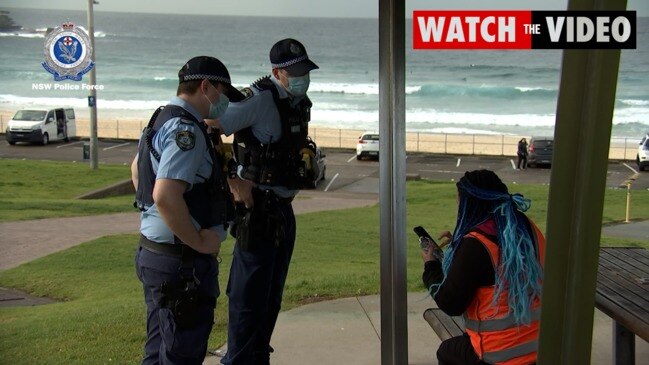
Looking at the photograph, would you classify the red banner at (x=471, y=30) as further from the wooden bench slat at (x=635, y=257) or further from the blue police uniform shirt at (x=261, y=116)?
the wooden bench slat at (x=635, y=257)

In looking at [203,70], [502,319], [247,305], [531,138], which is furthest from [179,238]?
[531,138]

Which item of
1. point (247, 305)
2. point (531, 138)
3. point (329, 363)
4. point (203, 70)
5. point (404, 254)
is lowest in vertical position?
point (329, 363)

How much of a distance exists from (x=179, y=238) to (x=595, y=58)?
1.37m

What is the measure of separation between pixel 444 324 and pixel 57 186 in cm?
407

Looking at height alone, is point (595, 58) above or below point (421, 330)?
above

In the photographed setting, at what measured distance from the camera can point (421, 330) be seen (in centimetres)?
429

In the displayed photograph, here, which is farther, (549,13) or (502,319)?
(502,319)

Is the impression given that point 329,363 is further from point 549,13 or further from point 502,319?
point 549,13

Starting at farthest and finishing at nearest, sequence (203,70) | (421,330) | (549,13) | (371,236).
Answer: (371,236) → (421,330) → (203,70) → (549,13)

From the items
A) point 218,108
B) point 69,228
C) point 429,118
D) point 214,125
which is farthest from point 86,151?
point 218,108

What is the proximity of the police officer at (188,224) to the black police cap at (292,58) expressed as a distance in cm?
55

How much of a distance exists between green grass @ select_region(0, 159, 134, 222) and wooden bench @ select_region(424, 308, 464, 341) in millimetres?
3039

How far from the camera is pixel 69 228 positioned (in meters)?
5.63

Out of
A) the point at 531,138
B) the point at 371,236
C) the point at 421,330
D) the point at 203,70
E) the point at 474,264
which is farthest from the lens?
the point at 371,236
